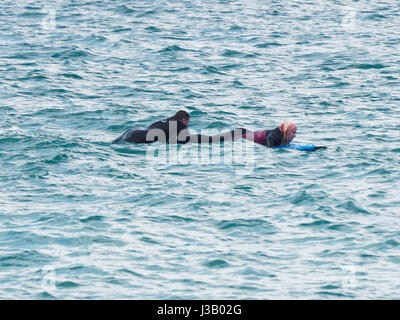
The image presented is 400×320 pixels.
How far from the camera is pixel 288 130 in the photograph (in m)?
23.4

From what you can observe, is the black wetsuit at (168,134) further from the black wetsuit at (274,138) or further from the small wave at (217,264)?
the small wave at (217,264)

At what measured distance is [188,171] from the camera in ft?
71.9

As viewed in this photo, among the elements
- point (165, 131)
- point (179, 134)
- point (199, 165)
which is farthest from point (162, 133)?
point (199, 165)

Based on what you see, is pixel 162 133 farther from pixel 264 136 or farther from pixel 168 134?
pixel 264 136

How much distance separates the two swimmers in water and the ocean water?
0.84 feet

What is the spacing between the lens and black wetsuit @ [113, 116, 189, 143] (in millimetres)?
Answer: 23438

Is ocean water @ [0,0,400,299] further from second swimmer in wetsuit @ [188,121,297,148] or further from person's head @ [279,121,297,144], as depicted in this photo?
person's head @ [279,121,297,144]

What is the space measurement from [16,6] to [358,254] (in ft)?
108

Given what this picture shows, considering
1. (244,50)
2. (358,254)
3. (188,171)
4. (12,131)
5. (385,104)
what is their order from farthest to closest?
(244,50) → (385,104) → (12,131) → (188,171) → (358,254)

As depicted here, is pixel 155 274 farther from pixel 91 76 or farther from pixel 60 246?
pixel 91 76

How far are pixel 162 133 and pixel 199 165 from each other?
171cm

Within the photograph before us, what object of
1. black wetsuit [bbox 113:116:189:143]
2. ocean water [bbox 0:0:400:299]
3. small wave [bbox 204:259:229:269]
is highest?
black wetsuit [bbox 113:116:189:143]

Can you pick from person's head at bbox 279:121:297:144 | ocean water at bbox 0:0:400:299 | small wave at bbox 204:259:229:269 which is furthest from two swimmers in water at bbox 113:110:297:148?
small wave at bbox 204:259:229:269
